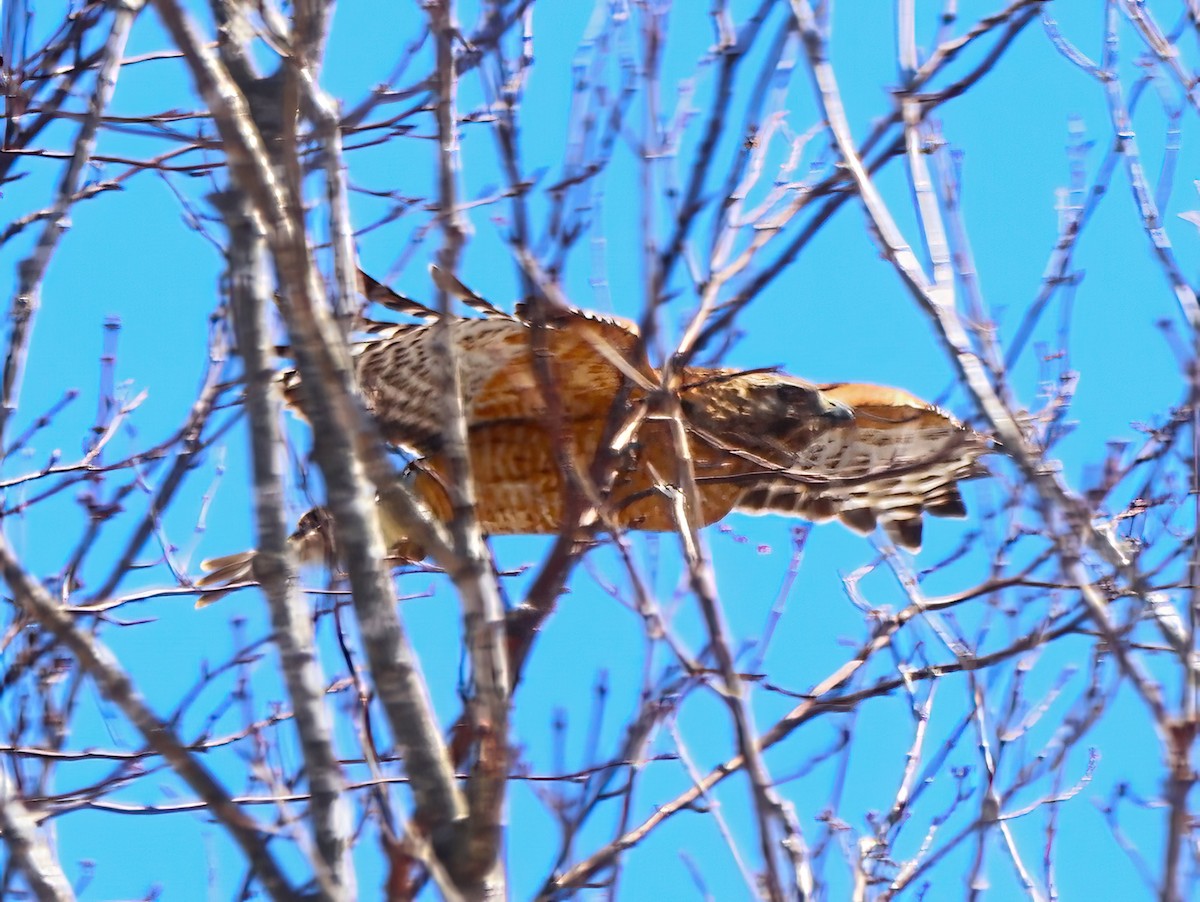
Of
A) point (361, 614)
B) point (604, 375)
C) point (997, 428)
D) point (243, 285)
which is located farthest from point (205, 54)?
point (604, 375)

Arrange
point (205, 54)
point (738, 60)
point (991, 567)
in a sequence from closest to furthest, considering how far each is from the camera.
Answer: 1. point (205, 54)
2. point (738, 60)
3. point (991, 567)

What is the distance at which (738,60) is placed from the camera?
2.35 m

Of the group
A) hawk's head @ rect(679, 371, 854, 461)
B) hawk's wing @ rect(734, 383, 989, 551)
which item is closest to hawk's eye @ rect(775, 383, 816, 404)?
Result: hawk's head @ rect(679, 371, 854, 461)

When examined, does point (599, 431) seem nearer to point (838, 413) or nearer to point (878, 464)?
point (838, 413)

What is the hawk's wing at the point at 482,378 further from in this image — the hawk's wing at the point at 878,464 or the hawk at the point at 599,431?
the hawk's wing at the point at 878,464

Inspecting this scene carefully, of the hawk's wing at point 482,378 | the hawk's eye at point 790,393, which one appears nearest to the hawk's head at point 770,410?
the hawk's eye at point 790,393

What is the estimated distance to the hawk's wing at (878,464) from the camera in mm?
5293

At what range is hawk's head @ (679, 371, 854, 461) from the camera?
5.18m

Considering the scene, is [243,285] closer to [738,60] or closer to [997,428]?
[738,60]

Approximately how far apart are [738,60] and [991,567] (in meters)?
1.36

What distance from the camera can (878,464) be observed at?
520 cm

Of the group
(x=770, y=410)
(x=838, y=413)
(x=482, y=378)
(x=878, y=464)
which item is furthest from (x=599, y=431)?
(x=878, y=464)

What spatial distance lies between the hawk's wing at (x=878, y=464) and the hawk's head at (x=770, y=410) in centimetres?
7

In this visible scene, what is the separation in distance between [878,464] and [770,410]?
0.45 m
